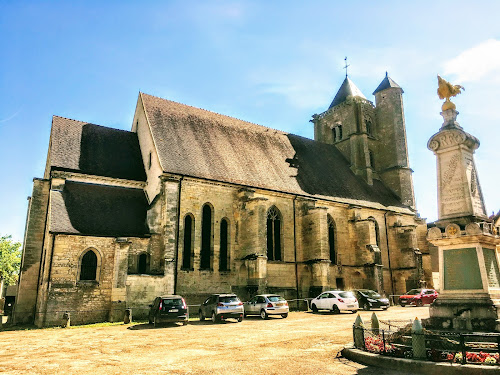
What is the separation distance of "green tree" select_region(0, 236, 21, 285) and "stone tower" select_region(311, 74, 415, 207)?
4564cm

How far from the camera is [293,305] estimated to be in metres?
23.8

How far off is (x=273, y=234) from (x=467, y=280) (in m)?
16.7

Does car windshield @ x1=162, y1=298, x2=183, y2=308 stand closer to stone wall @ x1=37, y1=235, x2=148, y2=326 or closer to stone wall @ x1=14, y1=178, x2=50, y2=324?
stone wall @ x1=37, y1=235, x2=148, y2=326

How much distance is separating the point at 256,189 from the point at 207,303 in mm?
8410

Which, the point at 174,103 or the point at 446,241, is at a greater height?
the point at 174,103

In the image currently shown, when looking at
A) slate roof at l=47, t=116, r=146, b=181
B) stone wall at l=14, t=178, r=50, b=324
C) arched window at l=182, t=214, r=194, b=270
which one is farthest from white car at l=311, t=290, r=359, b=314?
stone wall at l=14, t=178, r=50, b=324

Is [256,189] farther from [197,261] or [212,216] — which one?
[197,261]

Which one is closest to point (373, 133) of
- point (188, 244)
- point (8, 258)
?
point (188, 244)

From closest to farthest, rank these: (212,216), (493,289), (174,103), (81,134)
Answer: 1. (493,289)
2. (212,216)
3. (81,134)
4. (174,103)

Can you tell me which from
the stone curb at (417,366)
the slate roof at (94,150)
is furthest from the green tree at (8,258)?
the stone curb at (417,366)

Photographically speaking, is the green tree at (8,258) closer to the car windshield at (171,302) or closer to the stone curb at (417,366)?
the car windshield at (171,302)

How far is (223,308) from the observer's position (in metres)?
17.2

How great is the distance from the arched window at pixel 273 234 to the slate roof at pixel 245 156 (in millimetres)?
1692

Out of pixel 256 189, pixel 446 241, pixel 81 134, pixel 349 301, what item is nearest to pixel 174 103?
pixel 81 134
